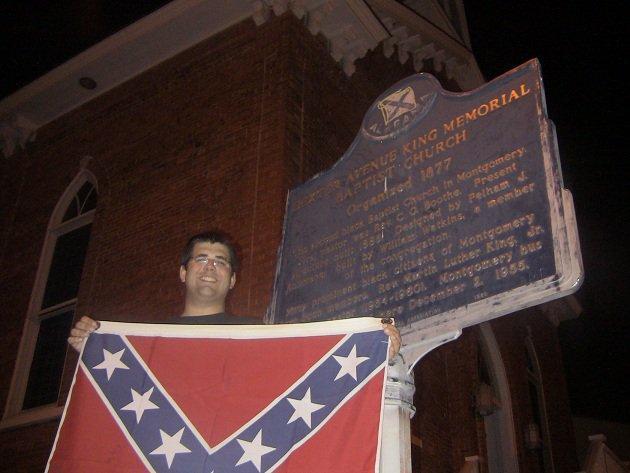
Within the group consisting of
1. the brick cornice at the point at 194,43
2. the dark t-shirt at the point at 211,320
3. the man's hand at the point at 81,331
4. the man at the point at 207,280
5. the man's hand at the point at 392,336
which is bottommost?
the man's hand at the point at 392,336

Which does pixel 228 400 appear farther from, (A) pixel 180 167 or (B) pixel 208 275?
(A) pixel 180 167

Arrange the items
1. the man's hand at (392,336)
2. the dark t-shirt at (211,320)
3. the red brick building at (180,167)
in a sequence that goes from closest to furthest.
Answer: the man's hand at (392,336) → the dark t-shirt at (211,320) → the red brick building at (180,167)

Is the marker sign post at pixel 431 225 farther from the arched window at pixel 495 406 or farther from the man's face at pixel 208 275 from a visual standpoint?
the arched window at pixel 495 406

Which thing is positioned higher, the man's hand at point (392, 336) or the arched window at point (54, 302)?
the arched window at point (54, 302)

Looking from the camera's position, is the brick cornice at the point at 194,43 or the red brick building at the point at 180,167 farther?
the brick cornice at the point at 194,43

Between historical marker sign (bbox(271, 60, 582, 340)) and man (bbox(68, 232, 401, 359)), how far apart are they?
76 cm

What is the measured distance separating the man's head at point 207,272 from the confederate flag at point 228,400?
1.14ft

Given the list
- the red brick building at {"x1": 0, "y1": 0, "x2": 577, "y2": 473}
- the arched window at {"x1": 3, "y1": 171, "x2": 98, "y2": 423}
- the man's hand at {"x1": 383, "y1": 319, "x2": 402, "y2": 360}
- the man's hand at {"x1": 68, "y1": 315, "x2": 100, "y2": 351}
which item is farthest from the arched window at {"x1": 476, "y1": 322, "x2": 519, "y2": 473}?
the man's hand at {"x1": 68, "y1": 315, "x2": 100, "y2": 351}

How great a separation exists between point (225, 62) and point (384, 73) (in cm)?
292

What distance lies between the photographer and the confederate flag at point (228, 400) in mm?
3070

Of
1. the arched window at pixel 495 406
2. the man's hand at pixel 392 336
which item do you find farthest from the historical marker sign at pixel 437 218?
the arched window at pixel 495 406

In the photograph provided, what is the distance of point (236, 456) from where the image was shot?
3105 millimetres

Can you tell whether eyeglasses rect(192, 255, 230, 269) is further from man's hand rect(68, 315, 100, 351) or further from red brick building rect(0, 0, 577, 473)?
red brick building rect(0, 0, 577, 473)

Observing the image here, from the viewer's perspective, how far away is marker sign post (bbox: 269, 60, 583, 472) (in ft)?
11.3
